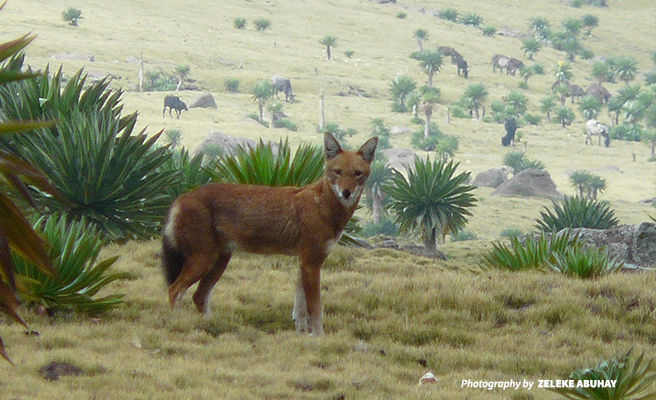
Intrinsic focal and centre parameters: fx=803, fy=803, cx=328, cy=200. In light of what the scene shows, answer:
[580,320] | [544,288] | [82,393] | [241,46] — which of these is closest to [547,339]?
[580,320]

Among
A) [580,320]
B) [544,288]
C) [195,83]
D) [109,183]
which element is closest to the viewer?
[580,320]

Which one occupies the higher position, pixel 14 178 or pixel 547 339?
pixel 14 178

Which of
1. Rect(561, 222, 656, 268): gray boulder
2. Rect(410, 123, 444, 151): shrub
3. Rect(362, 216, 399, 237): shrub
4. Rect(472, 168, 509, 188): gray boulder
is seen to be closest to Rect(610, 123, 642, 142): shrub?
Rect(410, 123, 444, 151): shrub

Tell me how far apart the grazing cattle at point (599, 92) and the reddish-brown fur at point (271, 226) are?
120 m

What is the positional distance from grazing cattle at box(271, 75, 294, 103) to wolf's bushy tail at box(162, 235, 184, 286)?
291 feet

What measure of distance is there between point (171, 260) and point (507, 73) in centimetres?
12921

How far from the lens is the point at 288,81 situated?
324 ft

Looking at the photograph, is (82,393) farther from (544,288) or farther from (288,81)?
(288,81)

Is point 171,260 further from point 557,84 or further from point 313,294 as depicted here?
point 557,84

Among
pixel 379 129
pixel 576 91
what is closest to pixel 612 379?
pixel 379 129

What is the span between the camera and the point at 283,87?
98188 millimetres

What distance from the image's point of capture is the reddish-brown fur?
7.77 meters

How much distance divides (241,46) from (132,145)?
110194 mm

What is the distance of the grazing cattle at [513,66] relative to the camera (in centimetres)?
12962
